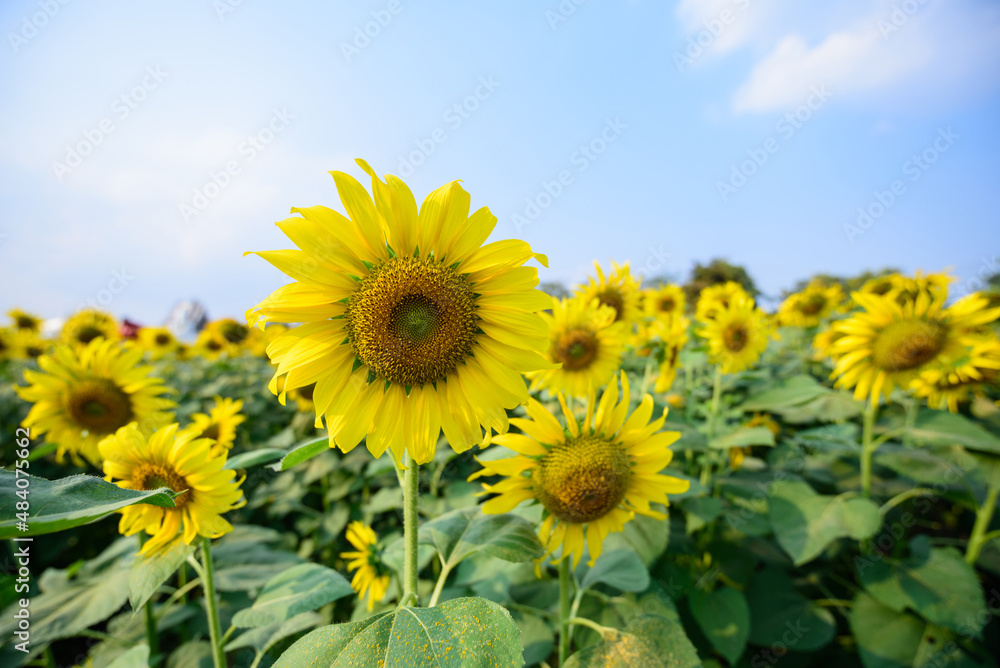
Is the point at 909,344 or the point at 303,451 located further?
the point at 909,344

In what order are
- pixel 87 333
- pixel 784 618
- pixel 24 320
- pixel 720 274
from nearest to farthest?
pixel 784 618 → pixel 87 333 → pixel 24 320 → pixel 720 274

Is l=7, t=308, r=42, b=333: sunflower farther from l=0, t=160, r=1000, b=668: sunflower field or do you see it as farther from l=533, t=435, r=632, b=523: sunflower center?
l=533, t=435, r=632, b=523: sunflower center

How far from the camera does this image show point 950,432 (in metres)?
2.87

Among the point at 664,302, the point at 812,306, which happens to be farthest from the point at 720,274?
the point at 664,302

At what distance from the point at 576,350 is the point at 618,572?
1252 millimetres

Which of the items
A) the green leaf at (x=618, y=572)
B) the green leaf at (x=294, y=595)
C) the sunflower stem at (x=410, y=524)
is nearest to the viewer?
the sunflower stem at (x=410, y=524)

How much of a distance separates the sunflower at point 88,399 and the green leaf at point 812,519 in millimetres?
3660

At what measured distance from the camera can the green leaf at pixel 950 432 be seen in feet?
8.85

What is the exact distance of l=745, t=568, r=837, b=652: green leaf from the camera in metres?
2.72

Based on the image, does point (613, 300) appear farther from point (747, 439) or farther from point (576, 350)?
point (747, 439)

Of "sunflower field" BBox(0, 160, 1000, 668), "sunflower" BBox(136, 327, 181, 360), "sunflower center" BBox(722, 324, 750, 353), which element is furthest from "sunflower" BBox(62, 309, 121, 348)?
"sunflower center" BBox(722, 324, 750, 353)

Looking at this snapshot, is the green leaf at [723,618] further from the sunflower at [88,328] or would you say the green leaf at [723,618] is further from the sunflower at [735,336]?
the sunflower at [88,328]

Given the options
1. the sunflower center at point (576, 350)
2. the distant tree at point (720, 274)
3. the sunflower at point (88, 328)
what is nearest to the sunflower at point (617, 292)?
the sunflower center at point (576, 350)

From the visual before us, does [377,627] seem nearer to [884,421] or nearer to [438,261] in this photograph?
[438,261]
